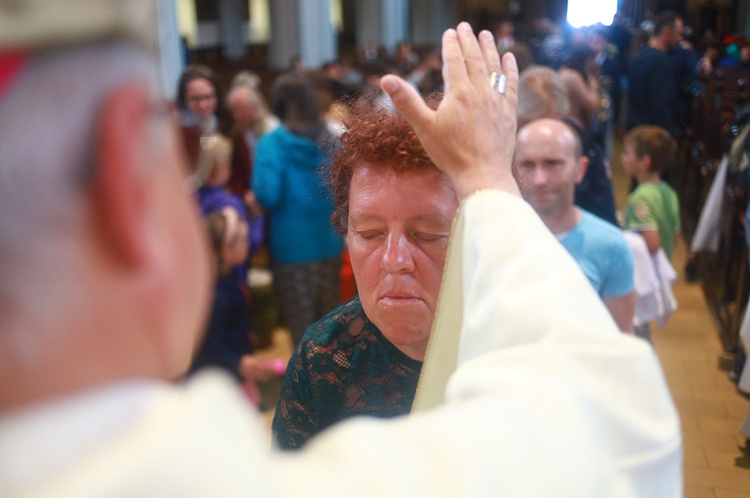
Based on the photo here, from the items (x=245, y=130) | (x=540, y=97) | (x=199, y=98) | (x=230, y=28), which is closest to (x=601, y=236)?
(x=540, y=97)

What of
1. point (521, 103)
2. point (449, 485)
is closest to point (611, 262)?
point (521, 103)

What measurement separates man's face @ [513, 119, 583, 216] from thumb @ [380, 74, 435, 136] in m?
1.77

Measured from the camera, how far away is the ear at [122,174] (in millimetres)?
444

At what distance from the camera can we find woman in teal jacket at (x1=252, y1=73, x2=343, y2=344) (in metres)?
4.12

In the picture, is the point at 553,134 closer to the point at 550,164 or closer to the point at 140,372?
the point at 550,164

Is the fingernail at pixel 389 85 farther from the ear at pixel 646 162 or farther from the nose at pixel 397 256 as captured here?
the ear at pixel 646 162

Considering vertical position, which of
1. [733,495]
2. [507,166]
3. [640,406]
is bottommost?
[733,495]

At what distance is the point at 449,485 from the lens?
0.60 m

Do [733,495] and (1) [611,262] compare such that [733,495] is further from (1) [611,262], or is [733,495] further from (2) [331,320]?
(2) [331,320]

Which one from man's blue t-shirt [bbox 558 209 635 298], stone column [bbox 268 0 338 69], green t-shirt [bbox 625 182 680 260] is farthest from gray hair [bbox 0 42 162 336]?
stone column [bbox 268 0 338 69]

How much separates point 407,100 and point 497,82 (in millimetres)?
149

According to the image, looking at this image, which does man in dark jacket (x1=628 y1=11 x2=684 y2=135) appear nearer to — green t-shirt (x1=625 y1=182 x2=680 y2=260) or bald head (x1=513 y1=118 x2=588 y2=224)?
green t-shirt (x1=625 y1=182 x2=680 y2=260)

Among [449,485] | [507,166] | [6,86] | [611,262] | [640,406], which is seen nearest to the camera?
[6,86]

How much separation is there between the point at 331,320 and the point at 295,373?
0.44ft
